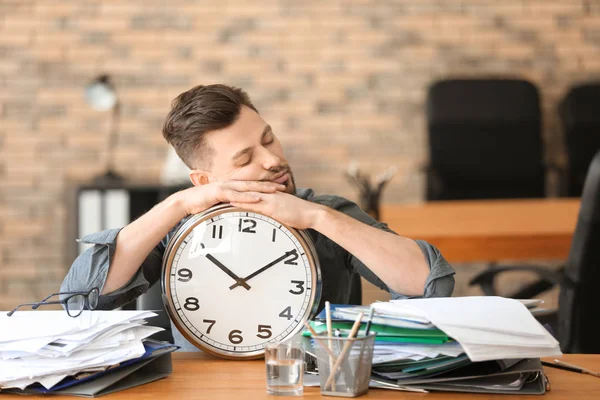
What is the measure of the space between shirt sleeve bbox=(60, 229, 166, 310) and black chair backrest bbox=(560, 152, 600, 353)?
131 centimetres

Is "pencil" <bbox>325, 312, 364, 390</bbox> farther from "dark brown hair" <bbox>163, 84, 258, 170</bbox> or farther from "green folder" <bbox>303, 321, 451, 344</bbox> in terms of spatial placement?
"dark brown hair" <bbox>163, 84, 258, 170</bbox>

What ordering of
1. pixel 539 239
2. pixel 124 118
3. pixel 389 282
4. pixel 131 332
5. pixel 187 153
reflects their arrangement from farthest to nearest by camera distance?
pixel 124 118
pixel 539 239
pixel 187 153
pixel 389 282
pixel 131 332

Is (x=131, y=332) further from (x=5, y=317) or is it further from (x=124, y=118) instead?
(x=124, y=118)

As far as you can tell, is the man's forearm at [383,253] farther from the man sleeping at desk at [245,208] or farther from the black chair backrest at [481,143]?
the black chair backrest at [481,143]

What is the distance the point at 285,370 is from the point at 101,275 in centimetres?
55

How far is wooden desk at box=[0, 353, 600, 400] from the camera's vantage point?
117cm

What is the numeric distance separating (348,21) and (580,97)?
152cm

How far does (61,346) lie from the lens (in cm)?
122

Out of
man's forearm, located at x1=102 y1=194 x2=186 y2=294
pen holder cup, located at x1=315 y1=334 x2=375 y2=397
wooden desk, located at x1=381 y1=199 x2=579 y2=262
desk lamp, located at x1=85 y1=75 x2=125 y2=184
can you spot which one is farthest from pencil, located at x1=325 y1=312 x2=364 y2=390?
desk lamp, located at x1=85 y1=75 x2=125 y2=184

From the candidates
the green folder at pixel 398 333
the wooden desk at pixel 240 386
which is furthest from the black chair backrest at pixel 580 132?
the green folder at pixel 398 333

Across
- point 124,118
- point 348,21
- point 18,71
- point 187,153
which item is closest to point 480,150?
point 348,21

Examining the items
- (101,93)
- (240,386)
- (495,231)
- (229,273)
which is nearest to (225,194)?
(229,273)

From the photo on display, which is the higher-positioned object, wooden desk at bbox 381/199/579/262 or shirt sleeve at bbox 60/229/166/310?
shirt sleeve at bbox 60/229/166/310

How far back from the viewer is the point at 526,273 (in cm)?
514
